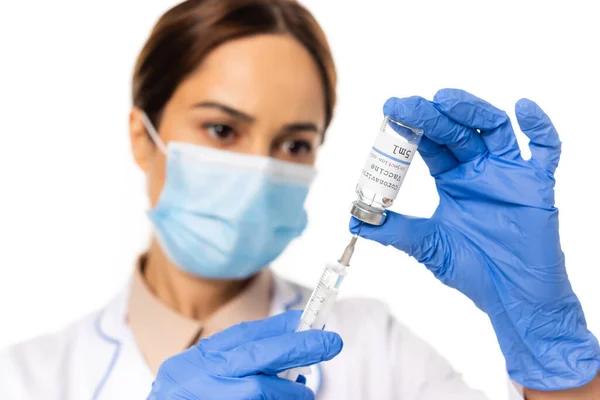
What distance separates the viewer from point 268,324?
52.3 inches

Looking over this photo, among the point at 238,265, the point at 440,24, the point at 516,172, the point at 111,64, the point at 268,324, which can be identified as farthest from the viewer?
the point at 111,64

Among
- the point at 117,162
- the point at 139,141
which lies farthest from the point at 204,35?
the point at 117,162

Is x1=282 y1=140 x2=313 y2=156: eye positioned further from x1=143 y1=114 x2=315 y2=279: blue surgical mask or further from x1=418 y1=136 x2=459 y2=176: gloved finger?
x1=418 y1=136 x2=459 y2=176: gloved finger

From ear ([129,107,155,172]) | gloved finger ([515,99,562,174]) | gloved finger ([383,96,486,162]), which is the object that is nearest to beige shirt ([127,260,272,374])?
ear ([129,107,155,172])

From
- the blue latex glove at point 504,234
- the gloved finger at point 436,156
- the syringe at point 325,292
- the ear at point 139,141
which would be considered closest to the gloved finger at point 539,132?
the blue latex glove at point 504,234

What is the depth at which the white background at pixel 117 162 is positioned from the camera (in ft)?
6.77

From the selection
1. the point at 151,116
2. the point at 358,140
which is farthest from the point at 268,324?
the point at 358,140

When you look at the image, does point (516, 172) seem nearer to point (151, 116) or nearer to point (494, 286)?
point (494, 286)

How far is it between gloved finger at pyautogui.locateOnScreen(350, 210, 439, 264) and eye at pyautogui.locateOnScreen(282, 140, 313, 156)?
0.51 meters

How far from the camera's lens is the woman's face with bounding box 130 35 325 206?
160 centimetres

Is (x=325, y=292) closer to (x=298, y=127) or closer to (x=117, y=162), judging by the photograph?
(x=298, y=127)

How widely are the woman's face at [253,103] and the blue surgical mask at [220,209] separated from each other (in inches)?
1.3

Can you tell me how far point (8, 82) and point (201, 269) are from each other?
92 centimetres

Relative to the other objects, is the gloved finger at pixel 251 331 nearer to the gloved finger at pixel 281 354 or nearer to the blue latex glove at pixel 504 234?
the gloved finger at pixel 281 354
